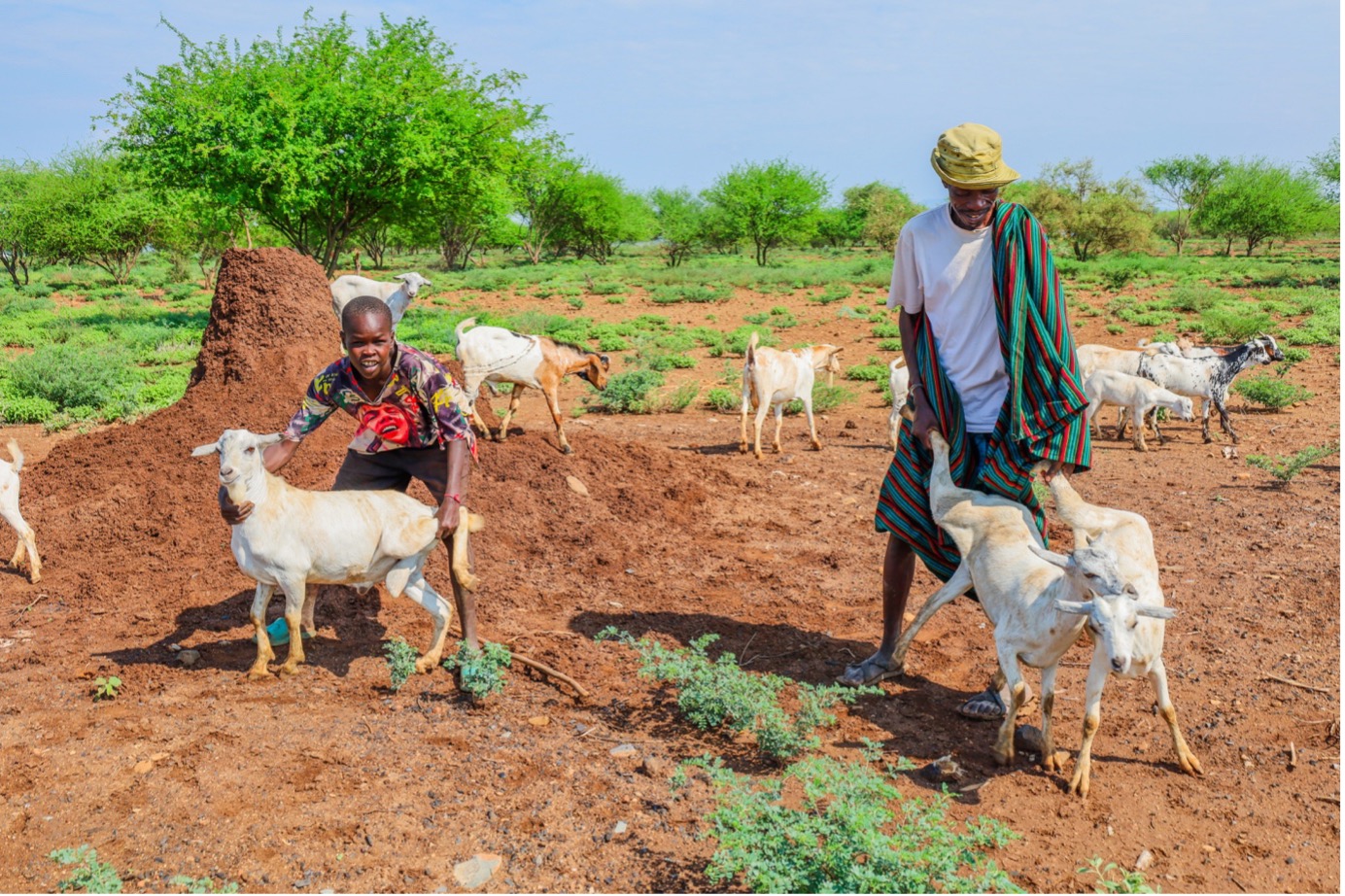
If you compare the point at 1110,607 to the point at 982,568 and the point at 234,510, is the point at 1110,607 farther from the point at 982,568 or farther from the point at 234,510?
the point at 234,510

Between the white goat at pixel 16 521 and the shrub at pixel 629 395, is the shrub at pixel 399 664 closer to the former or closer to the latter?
the white goat at pixel 16 521

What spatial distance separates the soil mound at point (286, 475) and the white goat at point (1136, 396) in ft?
19.5

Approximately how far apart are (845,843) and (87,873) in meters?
2.27

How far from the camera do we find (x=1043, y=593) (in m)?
3.66

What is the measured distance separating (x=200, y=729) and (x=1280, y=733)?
446 centimetres

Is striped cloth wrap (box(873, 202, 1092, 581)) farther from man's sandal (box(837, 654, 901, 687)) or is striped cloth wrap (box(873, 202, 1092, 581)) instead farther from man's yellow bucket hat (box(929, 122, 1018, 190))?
man's sandal (box(837, 654, 901, 687))

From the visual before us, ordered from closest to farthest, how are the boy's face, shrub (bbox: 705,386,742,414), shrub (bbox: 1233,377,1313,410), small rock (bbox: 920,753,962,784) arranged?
small rock (bbox: 920,753,962,784) < the boy's face < shrub (bbox: 1233,377,1313,410) < shrub (bbox: 705,386,742,414)

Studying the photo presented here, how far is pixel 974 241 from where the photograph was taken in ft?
12.4

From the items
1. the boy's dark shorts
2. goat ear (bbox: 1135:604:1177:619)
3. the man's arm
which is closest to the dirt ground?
goat ear (bbox: 1135:604:1177:619)

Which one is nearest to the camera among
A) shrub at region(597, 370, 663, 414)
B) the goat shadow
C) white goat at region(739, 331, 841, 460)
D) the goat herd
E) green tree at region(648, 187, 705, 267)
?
the goat herd

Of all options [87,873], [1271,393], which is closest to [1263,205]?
[1271,393]

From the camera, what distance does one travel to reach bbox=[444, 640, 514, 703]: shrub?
13.7ft

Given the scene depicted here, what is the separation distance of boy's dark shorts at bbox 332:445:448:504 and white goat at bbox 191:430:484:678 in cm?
16

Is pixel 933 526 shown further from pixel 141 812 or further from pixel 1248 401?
pixel 1248 401
